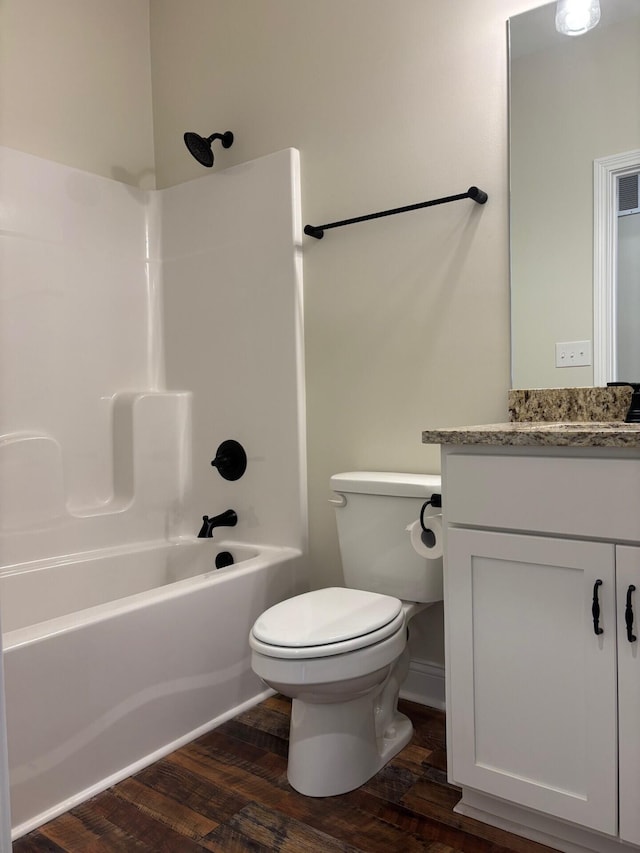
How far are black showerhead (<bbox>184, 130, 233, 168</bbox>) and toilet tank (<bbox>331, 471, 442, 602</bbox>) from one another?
1311 millimetres

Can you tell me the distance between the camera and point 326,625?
1657mm

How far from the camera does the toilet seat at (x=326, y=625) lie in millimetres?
1570

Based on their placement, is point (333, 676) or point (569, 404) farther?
point (569, 404)

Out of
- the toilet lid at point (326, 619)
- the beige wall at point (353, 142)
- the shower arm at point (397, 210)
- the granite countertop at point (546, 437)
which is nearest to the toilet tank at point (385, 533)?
the toilet lid at point (326, 619)

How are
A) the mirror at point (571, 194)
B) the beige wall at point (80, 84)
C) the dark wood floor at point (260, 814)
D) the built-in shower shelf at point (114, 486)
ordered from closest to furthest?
the dark wood floor at point (260, 814)
the mirror at point (571, 194)
the built-in shower shelf at point (114, 486)
the beige wall at point (80, 84)

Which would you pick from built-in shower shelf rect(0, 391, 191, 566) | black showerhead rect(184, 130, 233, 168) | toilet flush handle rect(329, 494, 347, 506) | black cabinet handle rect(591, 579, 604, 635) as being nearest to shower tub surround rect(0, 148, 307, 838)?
built-in shower shelf rect(0, 391, 191, 566)

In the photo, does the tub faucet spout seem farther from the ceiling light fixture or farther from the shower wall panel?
the ceiling light fixture

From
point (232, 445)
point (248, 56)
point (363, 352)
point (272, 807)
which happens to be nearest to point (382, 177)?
point (363, 352)

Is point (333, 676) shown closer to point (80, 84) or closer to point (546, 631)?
point (546, 631)

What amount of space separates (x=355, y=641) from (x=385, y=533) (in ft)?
1.52

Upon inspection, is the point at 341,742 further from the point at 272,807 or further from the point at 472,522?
the point at 472,522

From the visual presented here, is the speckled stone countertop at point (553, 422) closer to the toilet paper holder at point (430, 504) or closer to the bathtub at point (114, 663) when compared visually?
the toilet paper holder at point (430, 504)

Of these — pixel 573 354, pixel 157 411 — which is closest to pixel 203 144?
pixel 157 411

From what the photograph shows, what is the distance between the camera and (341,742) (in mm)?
1692
